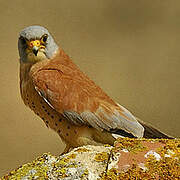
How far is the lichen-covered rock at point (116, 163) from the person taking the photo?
1.22 metres

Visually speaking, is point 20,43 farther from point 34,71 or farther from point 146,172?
point 146,172

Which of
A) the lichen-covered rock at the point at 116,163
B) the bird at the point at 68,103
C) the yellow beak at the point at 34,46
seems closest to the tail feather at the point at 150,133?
the bird at the point at 68,103

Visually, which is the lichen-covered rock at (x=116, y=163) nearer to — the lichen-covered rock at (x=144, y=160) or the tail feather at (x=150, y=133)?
the lichen-covered rock at (x=144, y=160)

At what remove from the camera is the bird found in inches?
97.7

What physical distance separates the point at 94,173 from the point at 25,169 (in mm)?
220

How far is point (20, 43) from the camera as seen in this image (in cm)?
270

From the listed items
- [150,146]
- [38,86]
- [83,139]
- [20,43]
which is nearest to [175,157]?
[150,146]

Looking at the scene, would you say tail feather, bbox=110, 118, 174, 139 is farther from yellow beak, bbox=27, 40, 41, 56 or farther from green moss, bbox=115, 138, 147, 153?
green moss, bbox=115, 138, 147, 153

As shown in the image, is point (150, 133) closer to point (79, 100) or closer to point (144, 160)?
point (79, 100)

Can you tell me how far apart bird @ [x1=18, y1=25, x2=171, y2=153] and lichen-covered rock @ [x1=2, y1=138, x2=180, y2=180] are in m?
1.04

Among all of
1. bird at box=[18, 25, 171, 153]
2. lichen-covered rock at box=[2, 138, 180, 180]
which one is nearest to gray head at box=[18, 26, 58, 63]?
bird at box=[18, 25, 171, 153]

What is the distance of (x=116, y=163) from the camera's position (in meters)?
1.25

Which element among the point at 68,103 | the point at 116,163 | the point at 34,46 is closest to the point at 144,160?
the point at 116,163

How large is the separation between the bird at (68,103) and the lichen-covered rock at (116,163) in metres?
1.04
